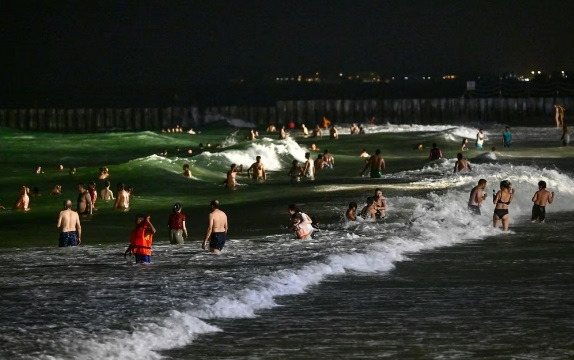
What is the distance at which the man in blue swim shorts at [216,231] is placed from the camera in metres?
20.8

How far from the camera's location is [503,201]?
25.0 meters

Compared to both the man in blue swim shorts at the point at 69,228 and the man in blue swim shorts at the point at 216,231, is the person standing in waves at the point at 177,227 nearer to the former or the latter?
the man in blue swim shorts at the point at 216,231

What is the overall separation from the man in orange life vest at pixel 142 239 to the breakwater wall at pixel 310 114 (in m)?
64.3

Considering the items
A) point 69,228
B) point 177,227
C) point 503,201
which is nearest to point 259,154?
point 503,201

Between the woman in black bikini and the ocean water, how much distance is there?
0.25m

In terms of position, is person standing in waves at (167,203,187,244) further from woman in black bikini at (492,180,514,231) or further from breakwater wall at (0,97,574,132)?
breakwater wall at (0,97,574,132)

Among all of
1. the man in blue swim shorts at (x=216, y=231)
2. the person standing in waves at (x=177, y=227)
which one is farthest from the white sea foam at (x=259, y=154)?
the man in blue swim shorts at (x=216, y=231)

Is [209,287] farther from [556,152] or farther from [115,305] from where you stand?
[556,152]

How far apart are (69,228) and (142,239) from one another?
3.52m

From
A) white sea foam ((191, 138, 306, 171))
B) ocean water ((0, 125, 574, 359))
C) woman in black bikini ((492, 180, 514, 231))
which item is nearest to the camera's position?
ocean water ((0, 125, 574, 359))

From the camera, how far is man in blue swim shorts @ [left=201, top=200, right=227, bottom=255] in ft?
68.2

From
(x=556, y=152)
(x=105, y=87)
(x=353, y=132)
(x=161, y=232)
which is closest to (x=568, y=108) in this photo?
(x=353, y=132)

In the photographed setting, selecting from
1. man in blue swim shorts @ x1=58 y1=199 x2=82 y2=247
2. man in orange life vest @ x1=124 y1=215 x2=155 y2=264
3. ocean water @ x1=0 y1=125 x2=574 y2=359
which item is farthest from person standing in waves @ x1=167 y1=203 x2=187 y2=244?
man in orange life vest @ x1=124 y1=215 x2=155 y2=264

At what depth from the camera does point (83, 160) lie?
192 ft
